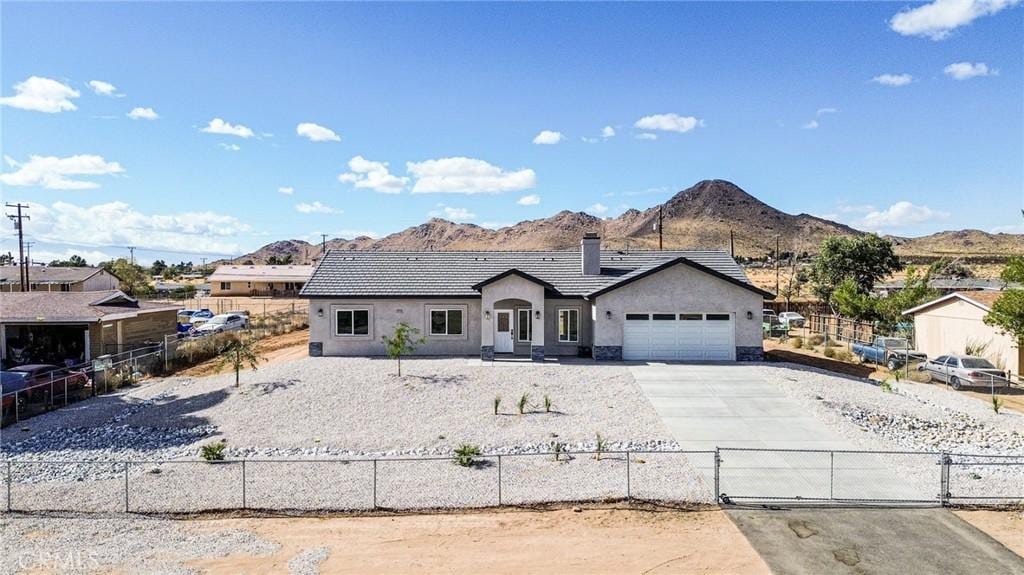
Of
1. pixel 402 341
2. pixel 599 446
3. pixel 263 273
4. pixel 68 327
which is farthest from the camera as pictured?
pixel 263 273

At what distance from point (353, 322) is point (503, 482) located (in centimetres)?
1602

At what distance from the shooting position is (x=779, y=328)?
38438 millimetres

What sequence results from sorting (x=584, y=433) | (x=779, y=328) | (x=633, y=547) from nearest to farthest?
(x=633, y=547) < (x=584, y=433) < (x=779, y=328)

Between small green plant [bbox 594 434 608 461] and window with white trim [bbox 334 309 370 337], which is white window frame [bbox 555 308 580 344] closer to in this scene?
window with white trim [bbox 334 309 370 337]

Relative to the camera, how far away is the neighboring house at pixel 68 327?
1113 inches

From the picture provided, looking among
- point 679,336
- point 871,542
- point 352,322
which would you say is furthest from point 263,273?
point 871,542

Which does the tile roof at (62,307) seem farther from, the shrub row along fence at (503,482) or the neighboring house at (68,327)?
the shrub row along fence at (503,482)

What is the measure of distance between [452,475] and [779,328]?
103 feet

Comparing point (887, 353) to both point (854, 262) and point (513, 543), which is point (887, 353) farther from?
point (854, 262)

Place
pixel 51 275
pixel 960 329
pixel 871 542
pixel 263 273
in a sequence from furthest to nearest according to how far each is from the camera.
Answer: pixel 263 273, pixel 51 275, pixel 960 329, pixel 871 542

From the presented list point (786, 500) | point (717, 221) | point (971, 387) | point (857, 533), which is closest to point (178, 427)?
point (786, 500)

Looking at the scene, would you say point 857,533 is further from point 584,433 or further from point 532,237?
point 532,237

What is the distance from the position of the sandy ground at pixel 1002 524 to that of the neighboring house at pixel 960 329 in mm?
17184

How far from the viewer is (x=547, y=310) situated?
2755cm
